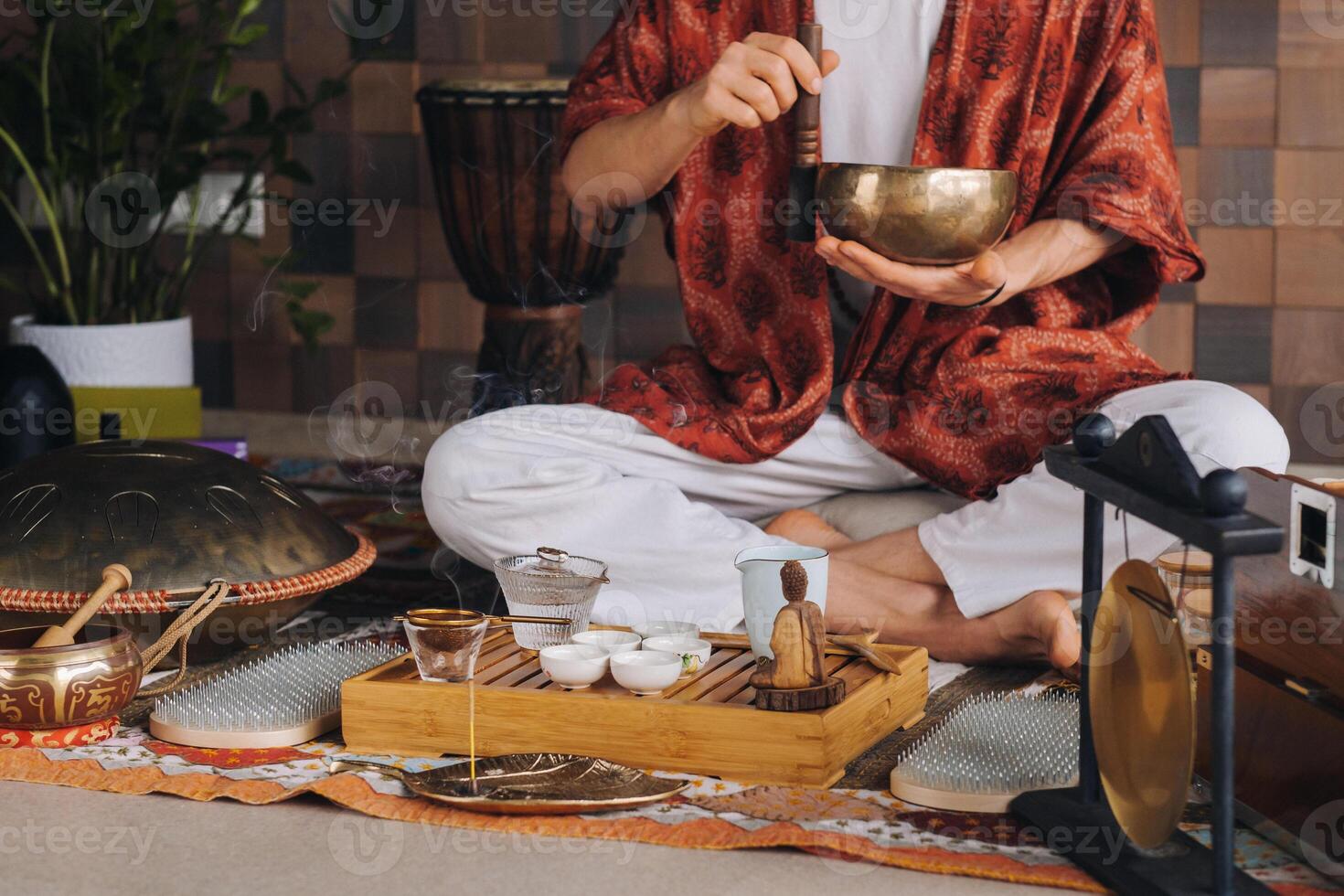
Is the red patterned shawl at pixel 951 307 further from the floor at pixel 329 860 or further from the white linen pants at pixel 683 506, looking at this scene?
the floor at pixel 329 860

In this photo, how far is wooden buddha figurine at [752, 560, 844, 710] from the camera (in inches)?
62.9

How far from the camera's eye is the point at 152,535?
1944 mm

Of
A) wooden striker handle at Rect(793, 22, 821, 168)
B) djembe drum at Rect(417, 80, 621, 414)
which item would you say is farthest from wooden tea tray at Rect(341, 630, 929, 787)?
djembe drum at Rect(417, 80, 621, 414)

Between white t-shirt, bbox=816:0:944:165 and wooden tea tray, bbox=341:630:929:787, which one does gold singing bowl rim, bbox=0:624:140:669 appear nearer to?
wooden tea tray, bbox=341:630:929:787

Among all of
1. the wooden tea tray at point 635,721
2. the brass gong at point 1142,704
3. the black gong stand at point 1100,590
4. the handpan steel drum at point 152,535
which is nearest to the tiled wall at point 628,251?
the handpan steel drum at point 152,535

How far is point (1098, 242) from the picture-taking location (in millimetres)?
2148

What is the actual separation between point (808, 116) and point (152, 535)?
39.8 inches

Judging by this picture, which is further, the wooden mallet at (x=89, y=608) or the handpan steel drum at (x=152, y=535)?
the handpan steel drum at (x=152, y=535)

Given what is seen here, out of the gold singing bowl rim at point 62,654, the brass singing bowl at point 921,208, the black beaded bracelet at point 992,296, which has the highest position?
the brass singing bowl at point 921,208

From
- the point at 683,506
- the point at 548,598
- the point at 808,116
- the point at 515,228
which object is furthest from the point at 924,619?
the point at 515,228

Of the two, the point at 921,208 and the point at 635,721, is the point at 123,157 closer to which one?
the point at 921,208

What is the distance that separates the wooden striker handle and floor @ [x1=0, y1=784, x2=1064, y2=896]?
980 millimetres

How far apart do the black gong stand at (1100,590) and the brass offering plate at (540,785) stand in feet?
1.27

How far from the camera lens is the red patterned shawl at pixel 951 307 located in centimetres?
215
